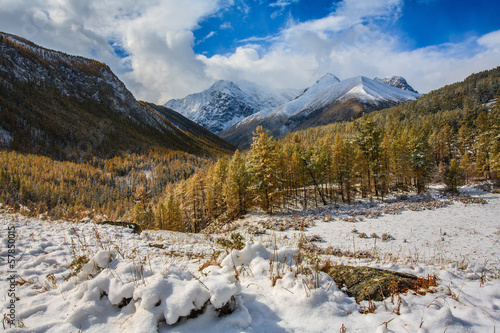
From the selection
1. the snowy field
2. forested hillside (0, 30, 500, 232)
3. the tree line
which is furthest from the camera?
forested hillside (0, 30, 500, 232)

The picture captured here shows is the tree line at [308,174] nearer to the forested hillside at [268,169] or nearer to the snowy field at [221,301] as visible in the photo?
the forested hillside at [268,169]

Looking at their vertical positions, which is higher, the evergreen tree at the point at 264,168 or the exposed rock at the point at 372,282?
the evergreen tree at the point at 264,168

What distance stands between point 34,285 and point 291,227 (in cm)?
1742

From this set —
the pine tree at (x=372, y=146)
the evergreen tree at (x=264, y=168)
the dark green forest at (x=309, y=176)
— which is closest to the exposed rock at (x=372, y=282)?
the dark green forest at (x=309, y=176)

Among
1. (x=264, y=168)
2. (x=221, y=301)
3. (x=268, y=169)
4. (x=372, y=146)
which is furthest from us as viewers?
(x=372, y=146)

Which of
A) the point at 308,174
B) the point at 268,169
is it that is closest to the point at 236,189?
the point at 268,169

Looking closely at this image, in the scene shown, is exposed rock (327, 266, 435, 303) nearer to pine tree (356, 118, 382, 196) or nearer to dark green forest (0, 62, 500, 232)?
dark green forest (0, 62, 500, 232)

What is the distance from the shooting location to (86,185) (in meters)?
121

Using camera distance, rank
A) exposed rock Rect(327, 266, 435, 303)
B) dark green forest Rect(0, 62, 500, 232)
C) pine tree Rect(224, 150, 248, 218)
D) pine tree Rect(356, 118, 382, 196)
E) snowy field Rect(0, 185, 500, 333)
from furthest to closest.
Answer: pine tree Rect(356, 118, 382, 196) < pine tree Rect(224, 150, 248, 218) < dark green forest Rect(0, 62, 500, 232) < exposed rock Rect(327, 266, 435, 303) < snowy field Rect(0, 185, 500, 333)

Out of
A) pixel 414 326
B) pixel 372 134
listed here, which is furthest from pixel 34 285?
pixel 372 134

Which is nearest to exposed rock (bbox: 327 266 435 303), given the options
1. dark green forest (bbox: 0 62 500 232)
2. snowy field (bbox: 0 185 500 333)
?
snowy field (bbox: 0 185 500 333)

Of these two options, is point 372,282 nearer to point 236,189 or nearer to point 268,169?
point 268,169

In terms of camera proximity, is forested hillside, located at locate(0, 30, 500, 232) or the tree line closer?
the tree line

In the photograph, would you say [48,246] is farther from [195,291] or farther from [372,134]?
[372,134]
